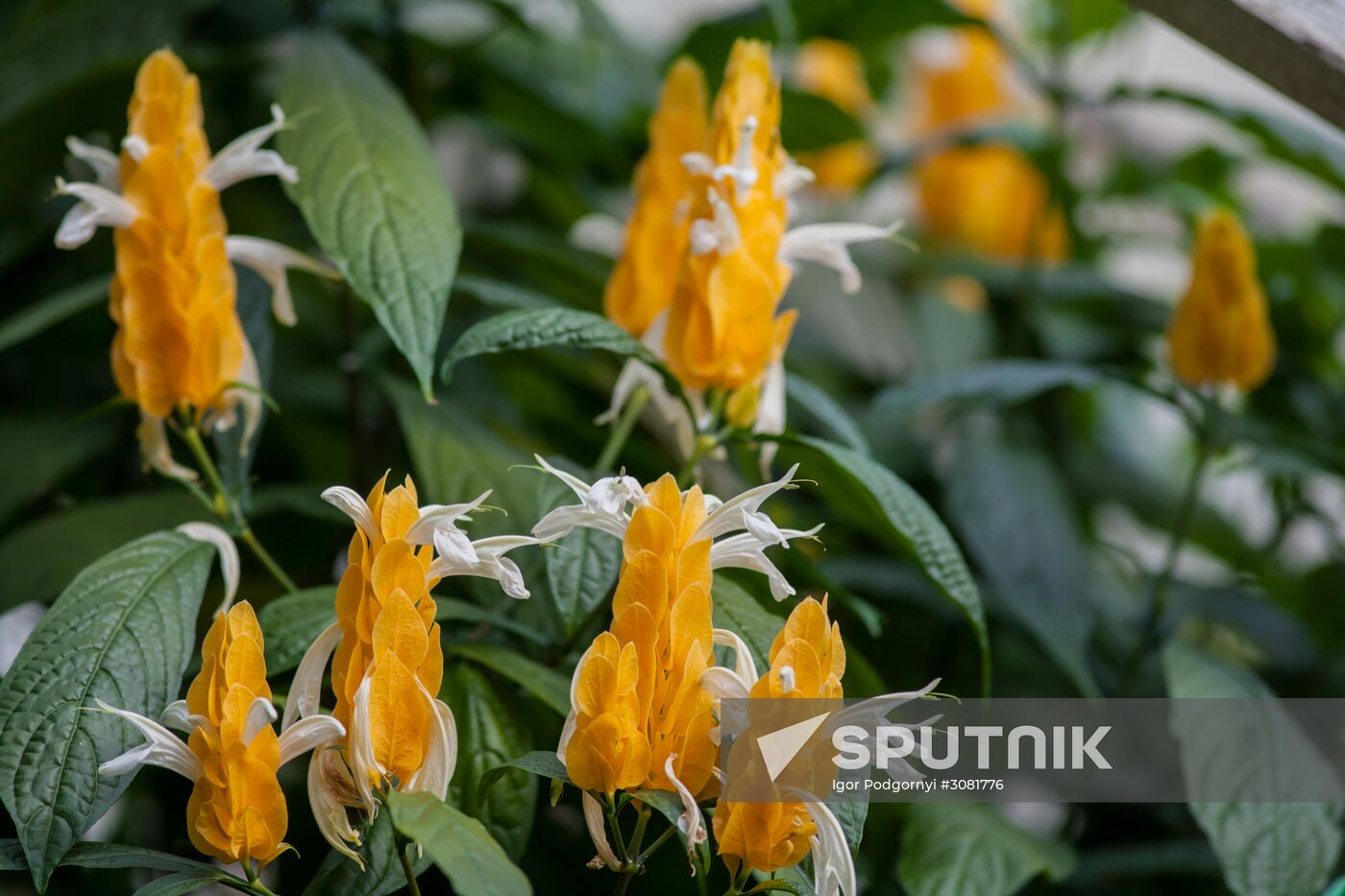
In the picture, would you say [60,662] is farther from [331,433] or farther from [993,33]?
[993,33]

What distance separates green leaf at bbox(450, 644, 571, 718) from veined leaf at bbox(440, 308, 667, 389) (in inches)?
5.6

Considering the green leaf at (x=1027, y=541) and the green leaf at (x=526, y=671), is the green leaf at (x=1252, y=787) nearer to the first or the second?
the green leaf at (x=1027, y=541)

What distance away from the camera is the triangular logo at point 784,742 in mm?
434

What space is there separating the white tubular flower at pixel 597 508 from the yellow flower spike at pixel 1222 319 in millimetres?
554

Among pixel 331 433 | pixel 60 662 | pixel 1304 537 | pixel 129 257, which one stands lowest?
pixel 1304 537

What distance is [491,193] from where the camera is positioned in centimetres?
140

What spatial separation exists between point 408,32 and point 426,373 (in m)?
0.58

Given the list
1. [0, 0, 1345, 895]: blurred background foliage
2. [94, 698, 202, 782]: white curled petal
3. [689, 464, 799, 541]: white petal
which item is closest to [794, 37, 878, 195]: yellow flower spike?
[0, 0, 1345, 895]: blurred background foliage

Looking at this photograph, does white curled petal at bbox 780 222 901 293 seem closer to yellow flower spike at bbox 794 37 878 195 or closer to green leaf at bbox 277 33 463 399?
green leaf at bbox 277 33 463 399

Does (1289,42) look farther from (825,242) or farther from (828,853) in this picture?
(828,853)

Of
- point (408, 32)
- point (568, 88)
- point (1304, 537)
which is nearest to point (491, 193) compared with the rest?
point (568, 88)

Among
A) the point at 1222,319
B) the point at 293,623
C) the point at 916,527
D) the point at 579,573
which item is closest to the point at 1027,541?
the point at 1222,319

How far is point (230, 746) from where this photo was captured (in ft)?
1.43

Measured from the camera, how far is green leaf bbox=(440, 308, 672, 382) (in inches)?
21.6
